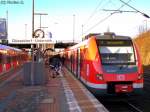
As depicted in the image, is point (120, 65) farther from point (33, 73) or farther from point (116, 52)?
point (33, 73)

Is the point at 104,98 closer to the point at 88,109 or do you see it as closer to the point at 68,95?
the point at 68,95

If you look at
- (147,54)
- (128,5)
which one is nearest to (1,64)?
(128,5)

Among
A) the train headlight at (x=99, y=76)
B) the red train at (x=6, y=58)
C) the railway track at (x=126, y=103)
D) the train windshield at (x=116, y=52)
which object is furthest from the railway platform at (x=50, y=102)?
the red train at (x=6, y=58)

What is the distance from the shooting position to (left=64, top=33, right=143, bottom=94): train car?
18.3 m

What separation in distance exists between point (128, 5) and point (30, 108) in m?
14.6

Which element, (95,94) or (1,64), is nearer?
(95,94)

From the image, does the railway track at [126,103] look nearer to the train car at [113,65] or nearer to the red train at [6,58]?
the train car at [113,65]

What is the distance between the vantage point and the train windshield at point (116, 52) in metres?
19.1

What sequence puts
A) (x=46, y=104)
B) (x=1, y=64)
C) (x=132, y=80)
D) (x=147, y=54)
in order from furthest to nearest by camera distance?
(x=147, y=54)
(x=1, y=64)
(x=132, y=80)
(x=46, y=104)

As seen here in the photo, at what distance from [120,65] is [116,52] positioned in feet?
2.86

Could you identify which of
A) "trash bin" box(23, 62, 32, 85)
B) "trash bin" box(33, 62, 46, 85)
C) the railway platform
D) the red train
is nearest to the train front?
the railway platform

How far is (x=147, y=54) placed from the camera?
73.4m

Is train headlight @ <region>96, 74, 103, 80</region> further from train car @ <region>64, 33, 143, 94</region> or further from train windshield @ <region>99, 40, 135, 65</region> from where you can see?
train windshield @ <region>99, 40, 135, 65</region>

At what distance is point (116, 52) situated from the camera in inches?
770
